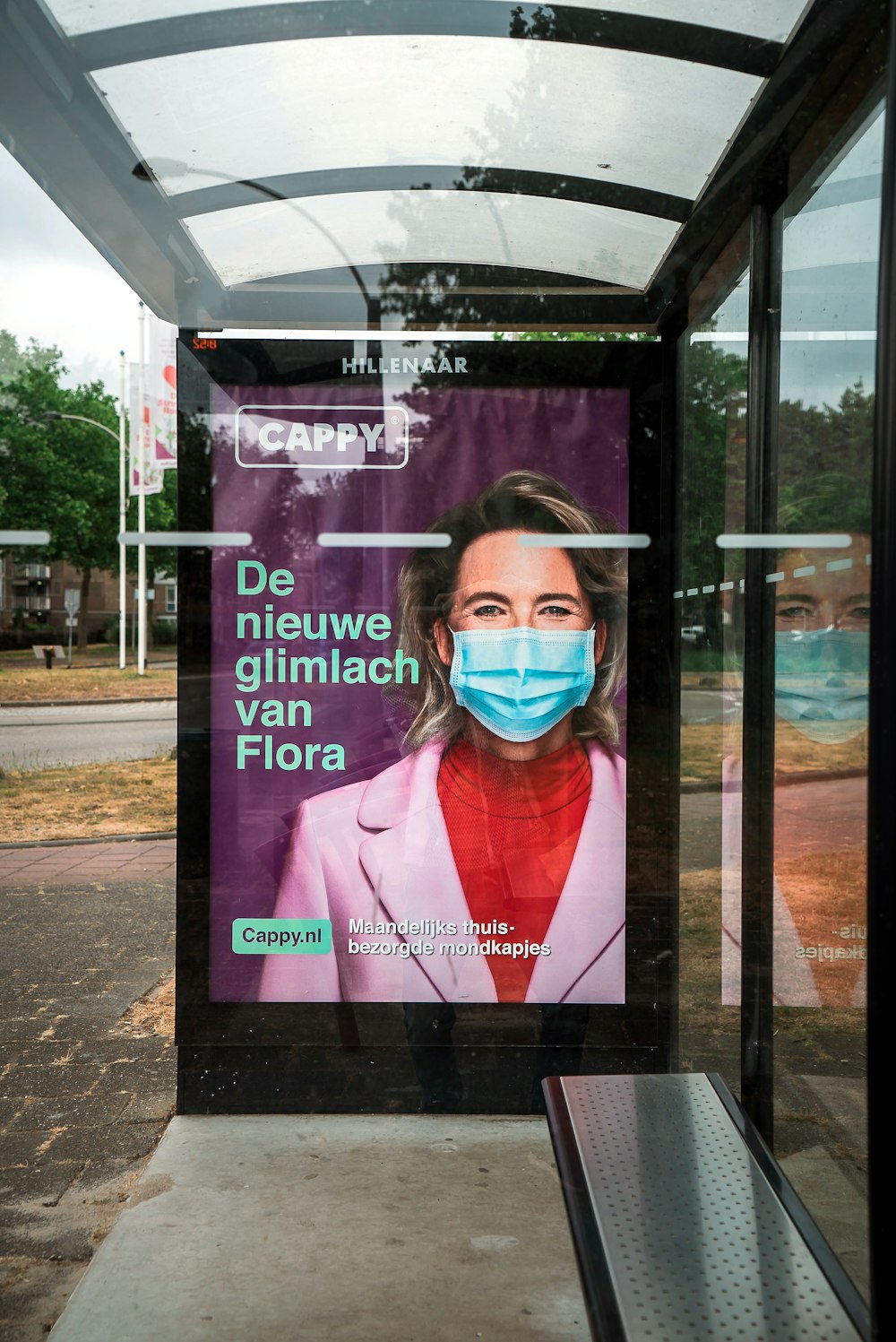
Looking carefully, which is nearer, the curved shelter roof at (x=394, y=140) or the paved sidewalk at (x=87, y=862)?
the curved shelter roof at (x=394, y=140)

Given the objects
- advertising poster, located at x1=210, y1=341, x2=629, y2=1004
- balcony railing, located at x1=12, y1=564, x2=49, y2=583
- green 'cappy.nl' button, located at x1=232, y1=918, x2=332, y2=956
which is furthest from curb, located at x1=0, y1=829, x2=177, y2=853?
balcony railing, located at x1=12, y1=564, x2=49, y2=583

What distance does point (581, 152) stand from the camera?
314cm

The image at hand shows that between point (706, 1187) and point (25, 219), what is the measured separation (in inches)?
99.7

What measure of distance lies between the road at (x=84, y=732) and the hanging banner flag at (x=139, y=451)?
576 mm

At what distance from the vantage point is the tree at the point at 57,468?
8.73 feet

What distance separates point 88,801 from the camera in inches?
124

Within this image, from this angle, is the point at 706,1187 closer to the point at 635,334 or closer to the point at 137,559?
the point at 137,559

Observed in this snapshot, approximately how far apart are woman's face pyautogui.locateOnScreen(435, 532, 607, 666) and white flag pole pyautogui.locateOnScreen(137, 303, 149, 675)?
85cm

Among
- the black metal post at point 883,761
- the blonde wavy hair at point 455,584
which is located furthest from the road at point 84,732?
the black metal post at point 883,761

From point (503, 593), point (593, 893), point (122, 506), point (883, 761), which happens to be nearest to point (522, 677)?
point (503, 593)

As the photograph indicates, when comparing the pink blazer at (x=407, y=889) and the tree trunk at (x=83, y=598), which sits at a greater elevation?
→ the tree trunk at (x=83, y=598)

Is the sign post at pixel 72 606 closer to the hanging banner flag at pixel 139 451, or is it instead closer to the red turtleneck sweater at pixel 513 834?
the hanging banner flag at pixel 139 451

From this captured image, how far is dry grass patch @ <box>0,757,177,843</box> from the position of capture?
9.70ft

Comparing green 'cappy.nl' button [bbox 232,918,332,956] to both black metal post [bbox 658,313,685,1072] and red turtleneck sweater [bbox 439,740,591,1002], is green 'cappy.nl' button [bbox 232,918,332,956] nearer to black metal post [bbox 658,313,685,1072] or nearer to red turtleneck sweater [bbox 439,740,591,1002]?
red turtleneck sweater [bbox 439,740,591,1002]
